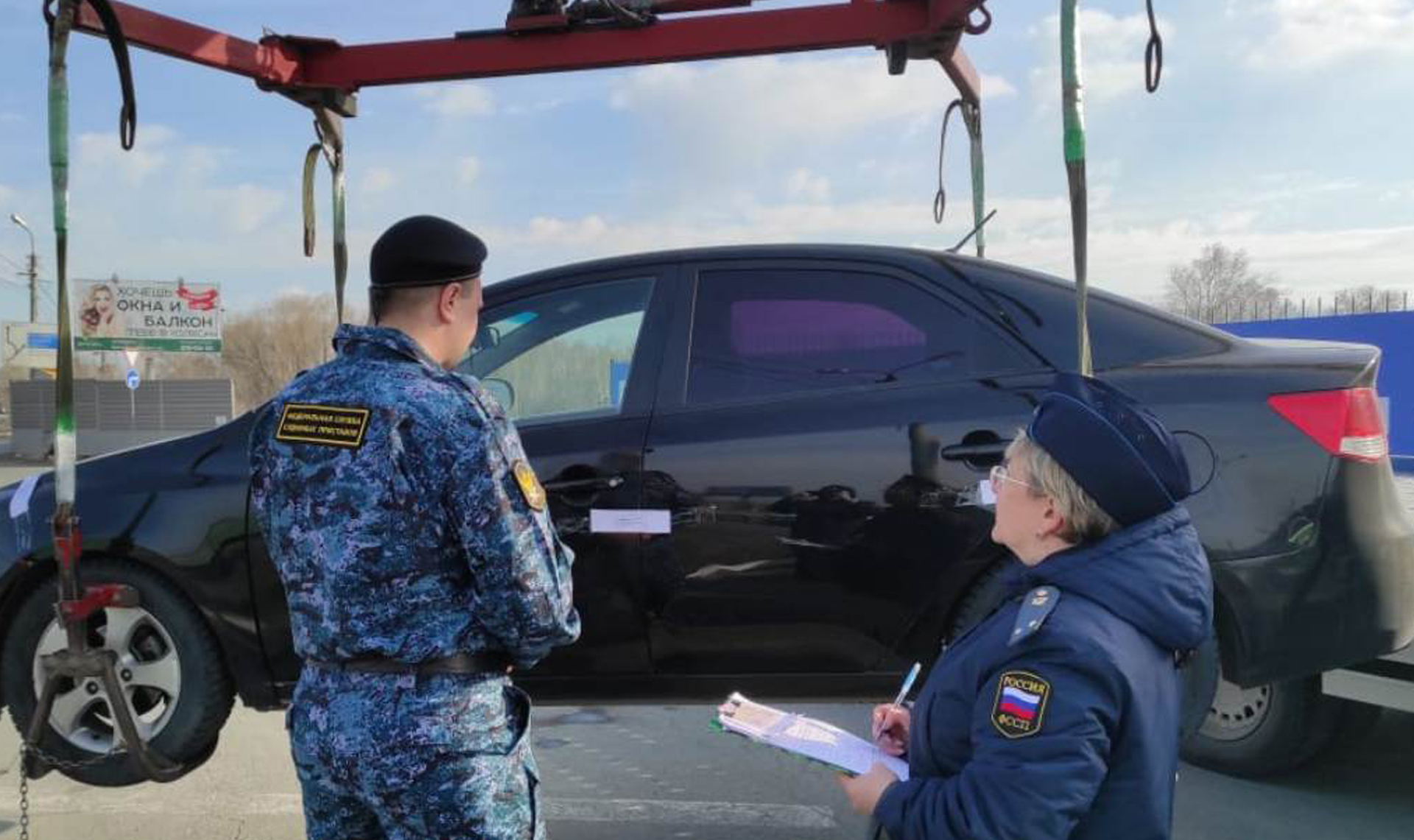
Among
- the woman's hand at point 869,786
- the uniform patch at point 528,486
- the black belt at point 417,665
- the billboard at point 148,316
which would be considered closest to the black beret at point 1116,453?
the woman's hand at point 869,786

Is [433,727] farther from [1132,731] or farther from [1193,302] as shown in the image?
[1193,302]

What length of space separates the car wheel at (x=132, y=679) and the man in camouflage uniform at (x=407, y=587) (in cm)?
158

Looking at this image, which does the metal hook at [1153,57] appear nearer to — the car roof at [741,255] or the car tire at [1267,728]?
the car roof at [741,255]

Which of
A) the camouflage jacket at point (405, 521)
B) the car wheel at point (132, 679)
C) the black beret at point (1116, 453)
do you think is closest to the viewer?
the black beret at point (1116, 453)

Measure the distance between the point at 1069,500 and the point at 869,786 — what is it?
0.53 metres

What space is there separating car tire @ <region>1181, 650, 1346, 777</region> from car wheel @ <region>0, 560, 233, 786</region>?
3.27 meters

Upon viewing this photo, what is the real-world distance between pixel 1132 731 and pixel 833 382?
1.82 meters

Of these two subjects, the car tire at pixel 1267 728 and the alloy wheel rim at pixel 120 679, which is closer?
the alloy wheel rim at pixel 120 679

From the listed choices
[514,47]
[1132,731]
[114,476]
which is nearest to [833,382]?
[514,47]

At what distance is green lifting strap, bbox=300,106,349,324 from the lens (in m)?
3.57

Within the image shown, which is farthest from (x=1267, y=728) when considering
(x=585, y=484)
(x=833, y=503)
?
(x=585, y=484)

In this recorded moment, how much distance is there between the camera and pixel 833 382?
3.01 metres

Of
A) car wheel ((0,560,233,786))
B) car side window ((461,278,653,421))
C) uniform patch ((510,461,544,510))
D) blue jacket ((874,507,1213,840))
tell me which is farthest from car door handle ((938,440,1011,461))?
car wheel ((0,560,233,786))

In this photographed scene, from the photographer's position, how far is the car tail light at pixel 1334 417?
2.75 m
